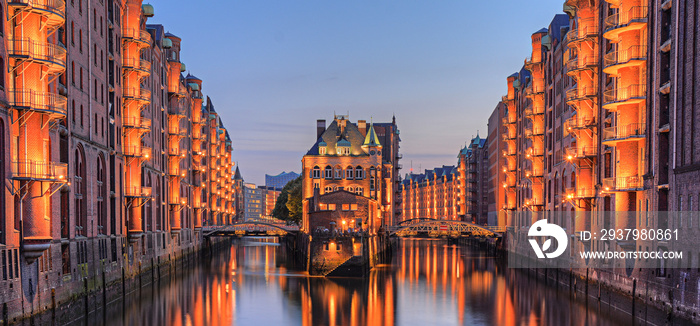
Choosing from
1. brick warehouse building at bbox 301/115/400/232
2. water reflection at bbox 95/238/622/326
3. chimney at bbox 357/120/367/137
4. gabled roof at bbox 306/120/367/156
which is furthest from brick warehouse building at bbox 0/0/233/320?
chimney at bbox 357/120/367/137

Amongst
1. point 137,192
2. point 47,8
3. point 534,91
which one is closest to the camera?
point 47,8

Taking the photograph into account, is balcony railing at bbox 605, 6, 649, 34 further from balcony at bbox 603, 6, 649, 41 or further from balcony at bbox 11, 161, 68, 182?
balcony at bbox 11, 161, 68, 182

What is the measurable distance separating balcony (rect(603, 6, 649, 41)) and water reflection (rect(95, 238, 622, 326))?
55.9 feet

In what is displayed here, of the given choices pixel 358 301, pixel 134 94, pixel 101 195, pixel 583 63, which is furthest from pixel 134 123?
pixel 583 63

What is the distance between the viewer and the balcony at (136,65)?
185 ft

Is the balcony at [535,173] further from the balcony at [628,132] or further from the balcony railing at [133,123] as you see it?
the balcony railing at [133,123]

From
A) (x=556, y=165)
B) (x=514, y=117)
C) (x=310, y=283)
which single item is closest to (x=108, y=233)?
(x=310, y=283)

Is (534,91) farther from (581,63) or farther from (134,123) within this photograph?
(134,123)

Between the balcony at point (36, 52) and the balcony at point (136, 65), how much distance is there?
749 inches

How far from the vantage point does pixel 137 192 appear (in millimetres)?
58031

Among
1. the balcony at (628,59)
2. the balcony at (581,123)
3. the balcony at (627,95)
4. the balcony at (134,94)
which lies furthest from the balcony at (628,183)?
the balcony at (134,94)

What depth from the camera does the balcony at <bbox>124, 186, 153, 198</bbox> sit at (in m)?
57.1

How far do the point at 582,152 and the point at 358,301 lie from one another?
20173 millimetres

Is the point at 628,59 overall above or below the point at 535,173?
above
